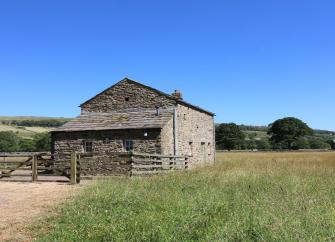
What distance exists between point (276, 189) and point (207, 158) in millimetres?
23311

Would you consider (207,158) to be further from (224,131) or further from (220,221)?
(224,131)

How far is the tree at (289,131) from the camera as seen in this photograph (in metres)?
97.2

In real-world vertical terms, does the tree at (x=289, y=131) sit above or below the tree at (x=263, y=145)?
above

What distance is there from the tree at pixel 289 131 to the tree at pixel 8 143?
5452cm

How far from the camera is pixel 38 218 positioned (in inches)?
388

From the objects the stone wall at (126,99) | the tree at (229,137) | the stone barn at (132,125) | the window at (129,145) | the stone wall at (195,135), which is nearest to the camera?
the stone barn at (132,125)

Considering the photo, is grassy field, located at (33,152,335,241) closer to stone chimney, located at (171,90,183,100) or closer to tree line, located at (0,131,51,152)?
stone chimney, located at (171,90,183,100)

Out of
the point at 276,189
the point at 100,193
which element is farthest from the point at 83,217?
the point at 276,189

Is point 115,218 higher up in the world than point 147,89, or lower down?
lower down

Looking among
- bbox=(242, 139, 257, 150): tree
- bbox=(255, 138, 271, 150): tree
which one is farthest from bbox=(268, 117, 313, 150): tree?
bbox=(242, 139, 257, 150): tree

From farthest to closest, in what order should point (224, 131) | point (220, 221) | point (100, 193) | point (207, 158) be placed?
point (224, 131) → point (207, 158) → point (100, 193) → point (220, 221)

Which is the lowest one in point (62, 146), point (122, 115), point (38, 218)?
point (38, 218)

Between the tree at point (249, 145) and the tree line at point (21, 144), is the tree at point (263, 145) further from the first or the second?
the tree line at point (21, 144)

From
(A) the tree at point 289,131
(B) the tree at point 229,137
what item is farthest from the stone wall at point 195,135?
(A) the tree at point 289,131
